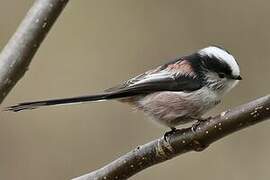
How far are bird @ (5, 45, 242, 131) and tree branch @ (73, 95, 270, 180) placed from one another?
284 mm

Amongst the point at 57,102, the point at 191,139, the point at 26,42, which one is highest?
the point at 26,42

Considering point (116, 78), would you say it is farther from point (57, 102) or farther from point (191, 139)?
point (191, 139)

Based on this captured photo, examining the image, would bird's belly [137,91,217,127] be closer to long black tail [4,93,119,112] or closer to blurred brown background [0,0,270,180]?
long black tail [4,93,119,112]

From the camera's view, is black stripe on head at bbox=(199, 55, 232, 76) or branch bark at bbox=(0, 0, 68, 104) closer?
branch bark at bbox=(0, 0, 68, 104)

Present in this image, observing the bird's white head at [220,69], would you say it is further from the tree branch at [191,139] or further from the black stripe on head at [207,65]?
the tree branch at [191,139]

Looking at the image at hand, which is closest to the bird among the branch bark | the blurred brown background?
the branch bark

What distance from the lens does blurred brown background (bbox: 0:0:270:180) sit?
3.42 metres

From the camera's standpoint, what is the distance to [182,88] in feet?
6.00

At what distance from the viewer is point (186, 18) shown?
11.6 feet

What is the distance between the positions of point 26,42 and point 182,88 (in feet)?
1.72

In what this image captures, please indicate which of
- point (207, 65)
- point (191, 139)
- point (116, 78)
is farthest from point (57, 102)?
point (116, 78)

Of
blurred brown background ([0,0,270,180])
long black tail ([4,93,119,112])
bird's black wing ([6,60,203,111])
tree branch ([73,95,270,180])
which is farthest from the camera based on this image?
blurred brown background ([0,0,270,180])

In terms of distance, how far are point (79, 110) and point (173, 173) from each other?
659 mm

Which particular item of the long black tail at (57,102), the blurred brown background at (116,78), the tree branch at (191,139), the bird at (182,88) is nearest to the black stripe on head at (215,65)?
the bird at (182,88)
